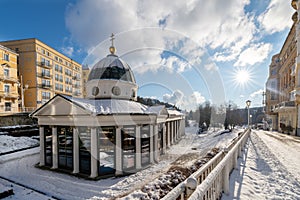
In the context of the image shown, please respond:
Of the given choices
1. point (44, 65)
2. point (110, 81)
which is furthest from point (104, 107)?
point (44, 65)

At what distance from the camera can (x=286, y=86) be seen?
26.1 m

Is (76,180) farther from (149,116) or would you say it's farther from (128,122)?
(149,116)

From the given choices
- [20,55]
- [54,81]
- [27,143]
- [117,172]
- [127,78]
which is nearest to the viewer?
[117,172]

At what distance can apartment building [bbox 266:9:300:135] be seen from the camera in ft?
69.9

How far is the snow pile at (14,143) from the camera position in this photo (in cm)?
1488

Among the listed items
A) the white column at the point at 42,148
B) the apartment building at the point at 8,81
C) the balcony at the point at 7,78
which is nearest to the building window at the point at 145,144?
the white column at the point at 42,148

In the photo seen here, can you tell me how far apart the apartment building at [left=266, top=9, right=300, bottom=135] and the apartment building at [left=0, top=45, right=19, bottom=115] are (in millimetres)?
41697

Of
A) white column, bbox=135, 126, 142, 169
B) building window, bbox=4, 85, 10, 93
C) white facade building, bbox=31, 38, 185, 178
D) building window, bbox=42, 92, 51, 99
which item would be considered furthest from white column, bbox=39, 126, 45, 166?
building window, bbox=42, 92, 51, 99

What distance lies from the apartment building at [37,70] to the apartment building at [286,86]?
43641mm

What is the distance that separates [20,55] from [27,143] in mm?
24496

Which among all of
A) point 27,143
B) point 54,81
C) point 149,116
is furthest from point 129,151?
point 54,81

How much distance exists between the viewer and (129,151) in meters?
10.9

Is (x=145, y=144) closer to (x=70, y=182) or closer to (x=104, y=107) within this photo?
(x=104, y=107)

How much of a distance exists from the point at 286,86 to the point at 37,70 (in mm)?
47949
